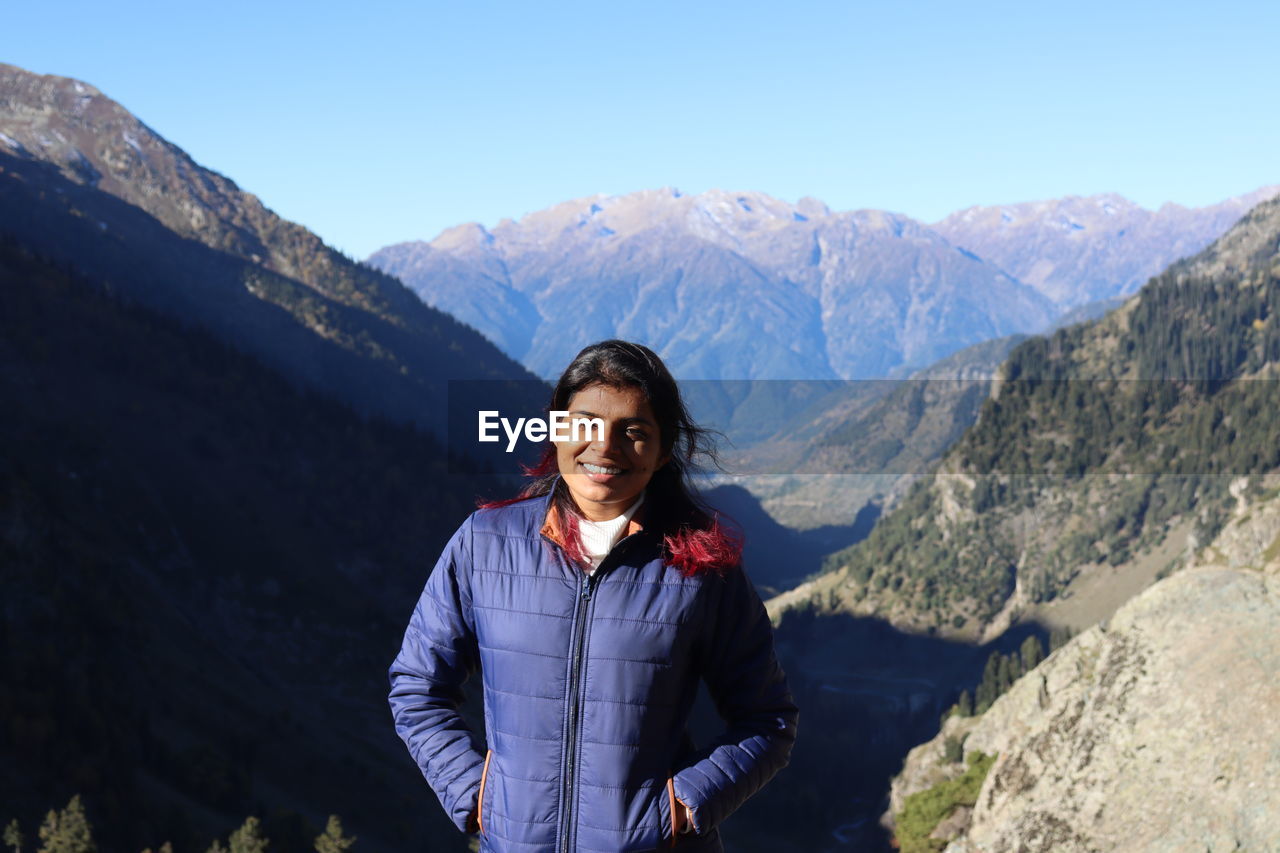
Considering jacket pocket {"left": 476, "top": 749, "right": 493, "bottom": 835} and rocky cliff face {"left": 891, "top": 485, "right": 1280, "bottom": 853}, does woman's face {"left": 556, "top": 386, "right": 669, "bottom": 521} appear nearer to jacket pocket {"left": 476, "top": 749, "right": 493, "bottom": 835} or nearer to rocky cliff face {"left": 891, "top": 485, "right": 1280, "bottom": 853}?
jacket pocket {"left": 476, "top": 749, "right": 493, "bottom": 835}

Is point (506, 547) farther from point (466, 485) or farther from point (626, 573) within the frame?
point (466, 485)

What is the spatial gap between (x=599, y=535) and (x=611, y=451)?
0.55 metres

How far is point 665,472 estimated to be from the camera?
288 inches

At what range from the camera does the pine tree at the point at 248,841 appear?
63.9m

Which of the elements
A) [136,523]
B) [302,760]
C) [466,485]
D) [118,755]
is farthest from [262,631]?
[466,485]

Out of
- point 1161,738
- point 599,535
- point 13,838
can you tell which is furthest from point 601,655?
point 13,838

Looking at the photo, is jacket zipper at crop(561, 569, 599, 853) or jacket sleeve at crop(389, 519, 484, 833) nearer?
jacket zipper at crop(561, 569, 599, 853)

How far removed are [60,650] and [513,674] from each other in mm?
91095

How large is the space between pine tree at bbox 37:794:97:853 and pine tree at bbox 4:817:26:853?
1.03 m

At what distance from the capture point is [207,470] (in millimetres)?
137500

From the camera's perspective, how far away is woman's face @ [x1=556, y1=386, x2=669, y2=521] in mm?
6877

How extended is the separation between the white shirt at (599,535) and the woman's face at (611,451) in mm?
75

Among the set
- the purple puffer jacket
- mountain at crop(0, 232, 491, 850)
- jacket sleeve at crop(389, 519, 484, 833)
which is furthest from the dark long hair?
mountain at crop(0, 232, 491, 850)

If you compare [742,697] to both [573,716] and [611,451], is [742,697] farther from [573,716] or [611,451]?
[611,451]
